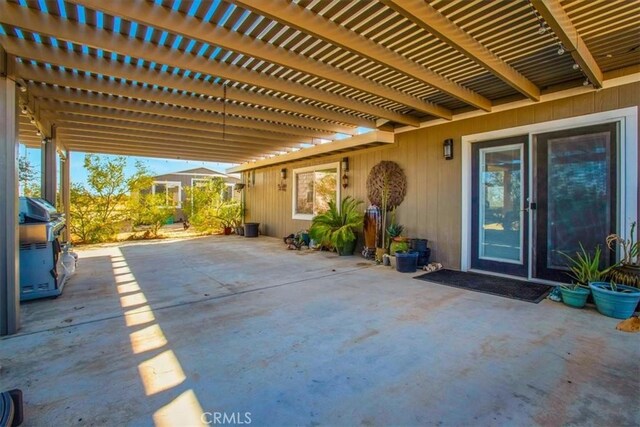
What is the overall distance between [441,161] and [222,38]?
4.08 meters

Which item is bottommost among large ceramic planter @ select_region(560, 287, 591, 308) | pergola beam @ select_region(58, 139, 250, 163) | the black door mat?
the black door mat

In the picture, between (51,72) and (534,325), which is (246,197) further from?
(534,325)

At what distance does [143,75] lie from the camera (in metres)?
3.81

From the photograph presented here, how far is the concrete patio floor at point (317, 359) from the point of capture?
1.72 metres

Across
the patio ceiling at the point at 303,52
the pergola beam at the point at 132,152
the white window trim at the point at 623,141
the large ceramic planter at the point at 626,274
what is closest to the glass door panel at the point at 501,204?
the white window trim at the point at 623,141

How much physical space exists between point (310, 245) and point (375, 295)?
4.21 m

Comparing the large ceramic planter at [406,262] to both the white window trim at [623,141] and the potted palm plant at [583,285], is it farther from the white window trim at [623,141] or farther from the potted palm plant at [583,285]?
the potted palm plant at [583,285]

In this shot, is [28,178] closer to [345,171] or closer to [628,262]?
[345,171]

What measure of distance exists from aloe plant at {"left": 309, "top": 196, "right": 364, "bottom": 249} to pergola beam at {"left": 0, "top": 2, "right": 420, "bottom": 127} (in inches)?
109

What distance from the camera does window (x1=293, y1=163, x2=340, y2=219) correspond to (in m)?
8.14

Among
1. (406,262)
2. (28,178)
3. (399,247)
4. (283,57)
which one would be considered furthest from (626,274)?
(28,178)

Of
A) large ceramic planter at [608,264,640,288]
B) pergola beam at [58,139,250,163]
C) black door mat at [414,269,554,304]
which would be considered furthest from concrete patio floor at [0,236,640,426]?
pergola beam at [58,139,250,163]

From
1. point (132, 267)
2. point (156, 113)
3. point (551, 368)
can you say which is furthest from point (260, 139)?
point (551, 368)

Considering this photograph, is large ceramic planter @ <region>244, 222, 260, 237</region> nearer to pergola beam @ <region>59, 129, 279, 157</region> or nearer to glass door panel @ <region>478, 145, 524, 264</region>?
pergola beam @ <region>59, 129, 279, 157</region>
